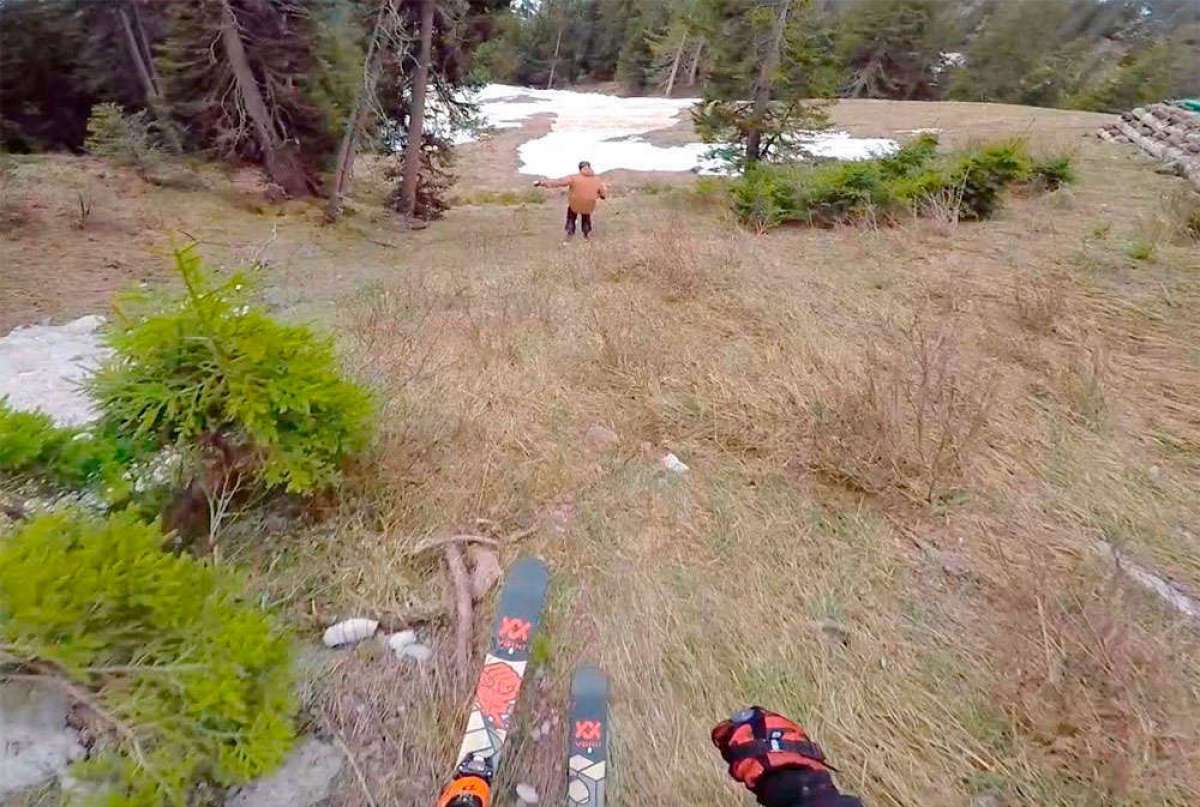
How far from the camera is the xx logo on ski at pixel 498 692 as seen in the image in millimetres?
1716

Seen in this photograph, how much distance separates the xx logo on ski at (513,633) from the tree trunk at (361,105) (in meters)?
8.77

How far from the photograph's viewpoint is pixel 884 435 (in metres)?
2.73

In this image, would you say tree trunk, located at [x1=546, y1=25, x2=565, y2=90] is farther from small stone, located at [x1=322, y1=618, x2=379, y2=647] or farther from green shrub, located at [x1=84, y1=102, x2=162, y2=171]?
small stone, located at [x1=322, y1=618, x2=379, y2=647]

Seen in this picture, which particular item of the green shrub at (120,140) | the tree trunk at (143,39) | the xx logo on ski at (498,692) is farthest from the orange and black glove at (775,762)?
the tree trunk at (143,39)

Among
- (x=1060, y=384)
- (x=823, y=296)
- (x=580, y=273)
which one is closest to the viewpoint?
(x=1060, y=384)

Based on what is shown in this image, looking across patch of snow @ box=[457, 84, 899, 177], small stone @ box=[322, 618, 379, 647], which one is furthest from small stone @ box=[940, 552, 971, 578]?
patch of snow @ box=[457, 84, 899, 177]

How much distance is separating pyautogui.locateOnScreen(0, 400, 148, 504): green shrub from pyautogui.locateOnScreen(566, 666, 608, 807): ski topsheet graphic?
5.48 ft

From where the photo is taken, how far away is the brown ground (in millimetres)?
1640

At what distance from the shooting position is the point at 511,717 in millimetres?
1741

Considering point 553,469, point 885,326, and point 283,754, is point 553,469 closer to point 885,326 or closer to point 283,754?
point 283,754

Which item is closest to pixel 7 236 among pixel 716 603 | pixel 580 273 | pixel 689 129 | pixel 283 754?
pixel 580 273

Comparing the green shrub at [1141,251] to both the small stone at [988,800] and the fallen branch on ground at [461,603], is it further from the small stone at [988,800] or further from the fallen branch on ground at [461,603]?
the fallen branch on ground at [461,603]

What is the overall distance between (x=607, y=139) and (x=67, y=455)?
73.6 feet

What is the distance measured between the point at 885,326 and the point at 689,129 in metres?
21.1
